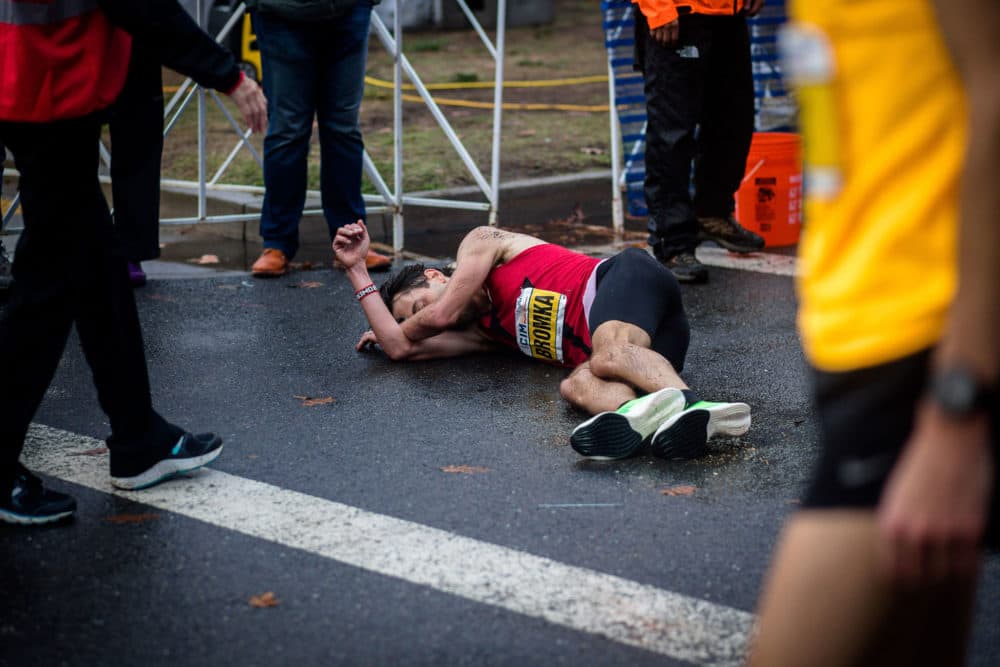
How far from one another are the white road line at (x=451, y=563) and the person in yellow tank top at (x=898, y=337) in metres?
1.30

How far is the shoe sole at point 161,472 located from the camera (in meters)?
3.76

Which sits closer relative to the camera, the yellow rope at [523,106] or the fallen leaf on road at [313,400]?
the fallen leaf on road at [313,400]

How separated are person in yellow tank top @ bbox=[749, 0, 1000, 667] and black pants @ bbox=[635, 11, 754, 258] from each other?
5.14 m

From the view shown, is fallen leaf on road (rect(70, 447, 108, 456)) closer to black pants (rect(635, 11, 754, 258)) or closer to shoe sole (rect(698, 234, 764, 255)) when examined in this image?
black pants (rect(635, 11, 754, 258))

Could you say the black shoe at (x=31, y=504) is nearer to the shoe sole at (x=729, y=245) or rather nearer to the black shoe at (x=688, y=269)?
the black shoe at (x=688, y=269)

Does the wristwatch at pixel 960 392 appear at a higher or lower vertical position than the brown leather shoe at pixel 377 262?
higher

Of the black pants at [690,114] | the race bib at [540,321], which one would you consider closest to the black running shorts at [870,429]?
the race bib at [540,321]

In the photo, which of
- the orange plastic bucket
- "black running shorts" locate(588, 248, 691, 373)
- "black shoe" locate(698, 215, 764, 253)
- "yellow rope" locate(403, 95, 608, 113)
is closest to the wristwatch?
"black running shorts" locate(588, 248, 691, 373)

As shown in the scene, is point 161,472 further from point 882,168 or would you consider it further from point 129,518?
point 882,168

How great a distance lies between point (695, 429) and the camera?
4.03 meters

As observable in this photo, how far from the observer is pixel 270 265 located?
22.5ft

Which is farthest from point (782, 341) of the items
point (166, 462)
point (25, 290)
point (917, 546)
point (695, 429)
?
point (917, 546)

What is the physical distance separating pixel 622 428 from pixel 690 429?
0.69 feet

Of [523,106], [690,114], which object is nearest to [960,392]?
[690,114]
